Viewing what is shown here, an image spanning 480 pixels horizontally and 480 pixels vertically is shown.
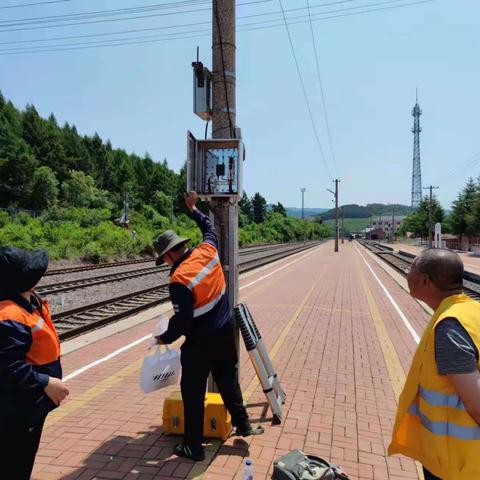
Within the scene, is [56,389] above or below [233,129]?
below

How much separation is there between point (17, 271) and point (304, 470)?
2.41m

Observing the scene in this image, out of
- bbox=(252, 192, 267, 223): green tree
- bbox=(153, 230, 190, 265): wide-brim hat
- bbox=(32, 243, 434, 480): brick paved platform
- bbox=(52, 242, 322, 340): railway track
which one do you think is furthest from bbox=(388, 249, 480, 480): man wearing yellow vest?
bbox=(252, 192, 267, 223): green tree

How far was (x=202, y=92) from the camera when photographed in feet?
15.2

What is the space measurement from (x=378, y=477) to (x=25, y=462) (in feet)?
8.79

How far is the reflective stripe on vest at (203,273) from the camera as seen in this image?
3.59 meters

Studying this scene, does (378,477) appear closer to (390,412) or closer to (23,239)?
(390,412)

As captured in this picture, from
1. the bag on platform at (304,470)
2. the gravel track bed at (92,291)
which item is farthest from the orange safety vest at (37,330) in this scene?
the gravel track bed at (92,291)

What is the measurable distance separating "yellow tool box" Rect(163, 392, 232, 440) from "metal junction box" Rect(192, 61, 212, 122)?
9.51ft

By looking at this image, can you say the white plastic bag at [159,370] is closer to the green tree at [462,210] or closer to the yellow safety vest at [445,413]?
the yellow safety vest at [445,413]

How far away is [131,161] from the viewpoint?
4129 inches

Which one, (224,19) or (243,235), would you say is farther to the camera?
(243,235)

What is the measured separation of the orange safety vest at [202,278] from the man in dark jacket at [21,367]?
1.20 meters

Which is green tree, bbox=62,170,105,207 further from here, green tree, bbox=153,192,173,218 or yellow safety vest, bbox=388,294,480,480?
yellow safety vest, bbox=388,294,480,480

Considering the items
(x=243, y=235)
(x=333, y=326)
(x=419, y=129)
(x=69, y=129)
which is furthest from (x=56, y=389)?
(x=419, y=129)
